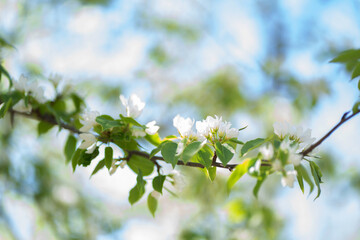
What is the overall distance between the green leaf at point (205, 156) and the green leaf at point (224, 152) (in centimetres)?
2

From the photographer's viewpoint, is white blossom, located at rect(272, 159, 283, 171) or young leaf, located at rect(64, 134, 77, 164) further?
young leaf, located at rect(64, 134, 77, 164)

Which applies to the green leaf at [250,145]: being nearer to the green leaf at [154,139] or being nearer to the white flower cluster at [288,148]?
the white flower cluster at [288,148]

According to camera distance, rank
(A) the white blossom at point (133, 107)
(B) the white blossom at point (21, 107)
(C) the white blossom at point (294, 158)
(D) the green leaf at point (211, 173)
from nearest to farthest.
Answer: (C) the white blossom at point (294, 158) < (D) the green leaf at point (211, 173) < (A) the white blossom at point (133, 107) < (B) the white blossom at point (21, 107)

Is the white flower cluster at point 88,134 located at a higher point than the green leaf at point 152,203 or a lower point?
higher

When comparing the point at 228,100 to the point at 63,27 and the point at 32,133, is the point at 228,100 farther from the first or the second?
the point at 63,27

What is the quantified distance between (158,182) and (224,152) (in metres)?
0.20

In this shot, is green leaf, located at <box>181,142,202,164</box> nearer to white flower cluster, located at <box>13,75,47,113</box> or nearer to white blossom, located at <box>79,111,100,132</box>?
white blossom, located at <box>79,111,100,132</box>

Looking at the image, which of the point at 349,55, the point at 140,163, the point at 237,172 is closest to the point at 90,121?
the point at 140,163

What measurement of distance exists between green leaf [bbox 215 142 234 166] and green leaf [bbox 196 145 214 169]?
0.08ft

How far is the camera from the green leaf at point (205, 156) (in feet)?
2.77

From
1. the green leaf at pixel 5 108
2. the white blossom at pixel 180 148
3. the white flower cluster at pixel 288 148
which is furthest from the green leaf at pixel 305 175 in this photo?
the green leaf at pixel 5 108

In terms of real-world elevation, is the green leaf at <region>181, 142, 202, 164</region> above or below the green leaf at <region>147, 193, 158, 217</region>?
above

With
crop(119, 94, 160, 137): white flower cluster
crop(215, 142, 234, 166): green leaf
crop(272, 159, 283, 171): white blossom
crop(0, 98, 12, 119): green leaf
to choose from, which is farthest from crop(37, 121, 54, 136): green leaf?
crop(272, 159, 283, 171): white blossom

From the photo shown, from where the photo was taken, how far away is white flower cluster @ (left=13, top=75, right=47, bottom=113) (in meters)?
1.12
